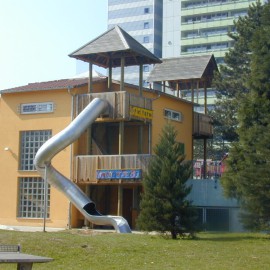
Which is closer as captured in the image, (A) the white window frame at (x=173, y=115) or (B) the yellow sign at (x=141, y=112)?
(B) the yellow sign at (x=141, y=112)

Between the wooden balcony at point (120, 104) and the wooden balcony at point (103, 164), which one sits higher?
the wooden balcony at point (120, 104)

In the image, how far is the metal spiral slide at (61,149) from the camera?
31562 millimetres

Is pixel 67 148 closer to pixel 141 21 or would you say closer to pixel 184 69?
pixel 184 69

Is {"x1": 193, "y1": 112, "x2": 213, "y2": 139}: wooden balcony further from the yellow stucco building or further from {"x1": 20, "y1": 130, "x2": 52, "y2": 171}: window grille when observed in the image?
{"x1": 20, "y1": 130, "x2": 52, "y2": 171}: window grille

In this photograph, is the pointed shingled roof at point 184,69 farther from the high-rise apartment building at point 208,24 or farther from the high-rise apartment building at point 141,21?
the high-rise apartment building at point 141,21

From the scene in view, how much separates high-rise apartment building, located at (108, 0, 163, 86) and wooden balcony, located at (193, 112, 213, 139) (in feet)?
228

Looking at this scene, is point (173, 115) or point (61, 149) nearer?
point (61, 149)

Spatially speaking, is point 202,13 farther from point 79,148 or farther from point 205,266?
point 205,266

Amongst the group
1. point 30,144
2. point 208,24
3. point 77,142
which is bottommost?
point 30,144

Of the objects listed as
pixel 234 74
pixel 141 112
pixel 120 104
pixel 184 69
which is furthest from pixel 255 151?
pixel 234 74

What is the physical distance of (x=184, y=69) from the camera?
139ft

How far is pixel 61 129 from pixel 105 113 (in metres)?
3.17

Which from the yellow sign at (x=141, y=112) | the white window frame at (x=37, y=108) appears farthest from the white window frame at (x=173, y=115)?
the white window frame at (x=37, y=108)

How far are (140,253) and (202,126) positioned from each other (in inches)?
1009
